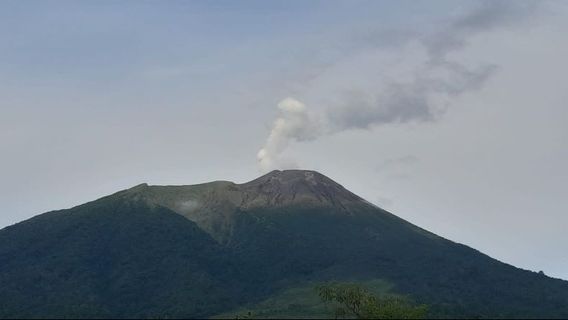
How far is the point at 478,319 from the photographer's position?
7564 inches

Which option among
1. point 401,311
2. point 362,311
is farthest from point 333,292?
point 401,311

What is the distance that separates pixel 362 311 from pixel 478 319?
100 ft

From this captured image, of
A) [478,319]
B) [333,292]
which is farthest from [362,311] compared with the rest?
[478,319]

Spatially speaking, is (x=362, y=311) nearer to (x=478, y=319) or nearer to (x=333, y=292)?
(x=333, y=292)

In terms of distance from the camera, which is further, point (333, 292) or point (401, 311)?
point (333, 292)

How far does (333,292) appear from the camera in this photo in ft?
637

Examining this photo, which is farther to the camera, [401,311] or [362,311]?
[362,311]

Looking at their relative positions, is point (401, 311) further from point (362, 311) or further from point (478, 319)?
point (478, 319)

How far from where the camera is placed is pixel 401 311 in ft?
563

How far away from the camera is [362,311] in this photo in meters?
184

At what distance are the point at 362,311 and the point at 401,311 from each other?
14556mm

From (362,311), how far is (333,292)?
1226cm
